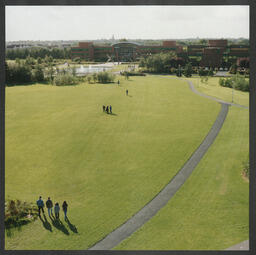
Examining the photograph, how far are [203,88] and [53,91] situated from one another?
3277 centimetres

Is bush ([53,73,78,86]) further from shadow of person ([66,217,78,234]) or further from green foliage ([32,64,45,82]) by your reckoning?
shadow of person ([66,217,78,234])

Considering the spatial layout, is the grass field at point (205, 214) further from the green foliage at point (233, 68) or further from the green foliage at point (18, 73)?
the green foliage at point (233, 68)

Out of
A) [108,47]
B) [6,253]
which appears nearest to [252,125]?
[6,253]

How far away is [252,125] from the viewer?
12.0m

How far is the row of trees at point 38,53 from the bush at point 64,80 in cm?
733

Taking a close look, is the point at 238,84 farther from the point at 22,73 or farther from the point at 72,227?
the point at 72,227

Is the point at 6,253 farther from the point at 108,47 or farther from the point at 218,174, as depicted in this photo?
the point at 108,47

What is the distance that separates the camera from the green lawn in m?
17.3

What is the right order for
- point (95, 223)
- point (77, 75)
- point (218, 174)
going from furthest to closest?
point (77, 75), point (218, 174), point (95, 223)

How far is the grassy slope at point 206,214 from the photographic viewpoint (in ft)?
49.1

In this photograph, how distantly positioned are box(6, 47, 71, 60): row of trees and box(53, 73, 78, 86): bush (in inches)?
289

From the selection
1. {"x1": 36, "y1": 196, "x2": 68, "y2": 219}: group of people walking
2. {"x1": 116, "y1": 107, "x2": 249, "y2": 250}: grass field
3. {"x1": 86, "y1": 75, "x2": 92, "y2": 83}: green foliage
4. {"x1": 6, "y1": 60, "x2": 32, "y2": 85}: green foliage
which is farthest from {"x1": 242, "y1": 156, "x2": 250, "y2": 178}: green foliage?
{"x1": 6, "y1": 60, "x2": 32, "y2": 85}: green foliage

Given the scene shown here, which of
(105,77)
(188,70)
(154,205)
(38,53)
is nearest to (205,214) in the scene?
(154,205)

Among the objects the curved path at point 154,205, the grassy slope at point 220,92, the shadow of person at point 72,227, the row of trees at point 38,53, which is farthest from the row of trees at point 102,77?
the shadow of person at point 72,227
